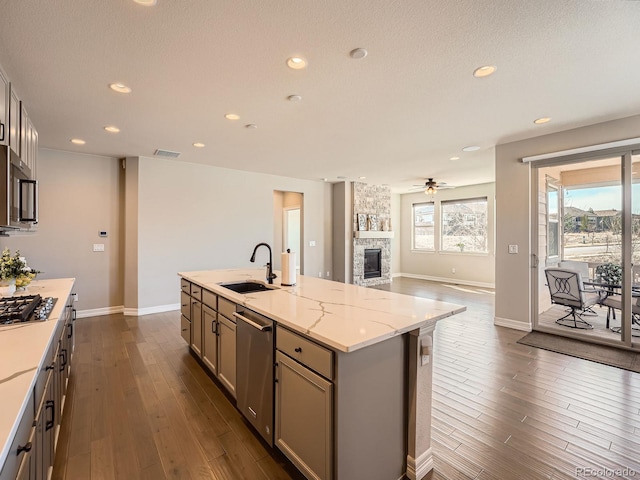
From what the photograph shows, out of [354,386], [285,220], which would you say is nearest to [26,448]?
[354,386]

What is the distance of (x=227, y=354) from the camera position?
2.48m

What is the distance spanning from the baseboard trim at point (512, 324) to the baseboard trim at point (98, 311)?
608 cm

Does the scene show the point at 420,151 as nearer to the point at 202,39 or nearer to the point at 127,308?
the point at 202,39

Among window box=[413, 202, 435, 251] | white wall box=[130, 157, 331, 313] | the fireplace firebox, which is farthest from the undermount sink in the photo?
window box=[413, 202, 435, 251]

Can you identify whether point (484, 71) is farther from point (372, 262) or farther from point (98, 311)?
point (372, 262)

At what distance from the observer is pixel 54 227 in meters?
4.68

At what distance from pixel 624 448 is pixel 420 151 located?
401cm

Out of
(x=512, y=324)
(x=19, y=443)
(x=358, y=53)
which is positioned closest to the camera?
(x=19, y=443)

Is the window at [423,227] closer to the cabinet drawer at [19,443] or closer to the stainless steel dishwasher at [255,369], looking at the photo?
the stainless steel dishwasher at [255,369]

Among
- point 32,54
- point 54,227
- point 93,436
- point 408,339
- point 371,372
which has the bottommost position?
point 93,436

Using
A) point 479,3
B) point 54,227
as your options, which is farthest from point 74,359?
point 479,3

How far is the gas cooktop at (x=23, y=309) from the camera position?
168 cm

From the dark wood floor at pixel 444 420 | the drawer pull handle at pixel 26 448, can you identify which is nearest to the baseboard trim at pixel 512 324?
the dark wood floor at pixel 444 420

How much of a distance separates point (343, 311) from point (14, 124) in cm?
277
